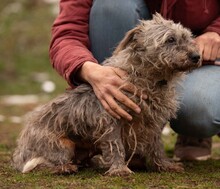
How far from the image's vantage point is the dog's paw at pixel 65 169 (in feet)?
14.0

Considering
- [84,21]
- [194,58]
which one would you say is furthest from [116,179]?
[84,21]

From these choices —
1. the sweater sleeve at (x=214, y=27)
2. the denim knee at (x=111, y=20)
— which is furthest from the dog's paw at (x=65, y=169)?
the sweater sleeve at (x=214, y=27)

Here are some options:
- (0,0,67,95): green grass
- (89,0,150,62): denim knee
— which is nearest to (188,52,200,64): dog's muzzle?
(89,0,150,62): denim knee

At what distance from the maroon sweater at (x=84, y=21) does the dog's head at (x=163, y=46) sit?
40cm

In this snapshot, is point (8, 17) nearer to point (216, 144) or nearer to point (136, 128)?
point (216, 144)

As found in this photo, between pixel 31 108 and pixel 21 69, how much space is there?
11.8ft

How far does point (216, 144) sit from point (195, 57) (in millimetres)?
2226

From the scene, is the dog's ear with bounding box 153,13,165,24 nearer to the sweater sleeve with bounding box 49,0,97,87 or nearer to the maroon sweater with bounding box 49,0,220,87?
the maroon sweater with bounding box 49,0,220,87

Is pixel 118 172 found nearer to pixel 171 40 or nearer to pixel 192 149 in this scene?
pixel 171 40

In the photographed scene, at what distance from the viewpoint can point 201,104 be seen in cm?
461

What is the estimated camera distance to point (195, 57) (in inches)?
160

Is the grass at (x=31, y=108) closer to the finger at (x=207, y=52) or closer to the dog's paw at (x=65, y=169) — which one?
the dog's paw at (x=65, y=169)

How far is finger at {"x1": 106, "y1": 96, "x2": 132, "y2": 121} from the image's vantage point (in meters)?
4.19

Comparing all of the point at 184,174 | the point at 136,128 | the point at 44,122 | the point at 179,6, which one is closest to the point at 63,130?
the point at 44,122
